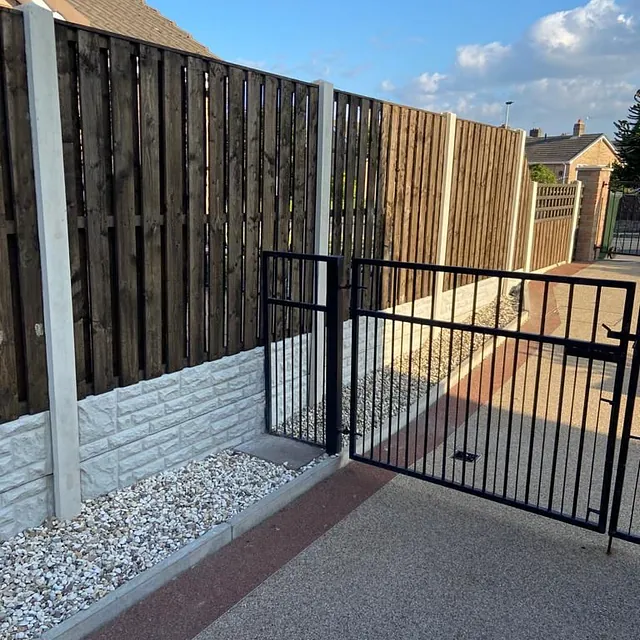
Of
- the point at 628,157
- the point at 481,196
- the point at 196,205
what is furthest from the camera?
the point at 628,157

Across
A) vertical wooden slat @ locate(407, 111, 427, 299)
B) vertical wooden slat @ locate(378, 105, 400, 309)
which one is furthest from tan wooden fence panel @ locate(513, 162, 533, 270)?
vertical wooden slat @ locate(378, 105, 400, 309)

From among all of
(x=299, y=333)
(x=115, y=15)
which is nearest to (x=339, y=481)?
(x=299, y=333)

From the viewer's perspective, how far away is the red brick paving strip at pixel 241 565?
105 inches

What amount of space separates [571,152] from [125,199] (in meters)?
38.4

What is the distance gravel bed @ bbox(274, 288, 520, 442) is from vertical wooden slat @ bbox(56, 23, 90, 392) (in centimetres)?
172

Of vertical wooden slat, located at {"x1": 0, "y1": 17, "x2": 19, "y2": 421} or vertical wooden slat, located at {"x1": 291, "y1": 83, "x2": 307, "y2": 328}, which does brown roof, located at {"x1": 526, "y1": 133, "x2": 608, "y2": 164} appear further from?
vertical wooden slat, located at {"x1": 0, "y1": 17, "x2": 19, "y2": 421}

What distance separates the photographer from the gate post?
403cm

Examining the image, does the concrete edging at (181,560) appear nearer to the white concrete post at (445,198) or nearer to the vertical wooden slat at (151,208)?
the vertical wooden slat at (151,208)

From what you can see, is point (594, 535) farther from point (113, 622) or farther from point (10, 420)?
point (10, 420)

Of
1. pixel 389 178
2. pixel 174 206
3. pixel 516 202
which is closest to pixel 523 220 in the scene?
pixel 516 202

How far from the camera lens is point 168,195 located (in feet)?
12.0

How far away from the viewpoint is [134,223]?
3.46 metres

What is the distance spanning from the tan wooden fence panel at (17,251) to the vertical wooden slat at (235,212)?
144 cm

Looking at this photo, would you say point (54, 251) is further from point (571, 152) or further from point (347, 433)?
point (571, 152)
